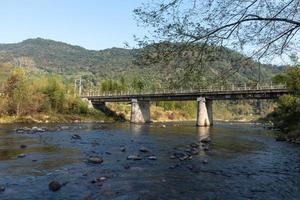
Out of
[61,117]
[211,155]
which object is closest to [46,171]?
[211,155]

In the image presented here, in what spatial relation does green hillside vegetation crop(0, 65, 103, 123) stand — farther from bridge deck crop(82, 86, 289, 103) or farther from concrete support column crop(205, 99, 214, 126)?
concrete support column crop(205, 99, 214, 126)

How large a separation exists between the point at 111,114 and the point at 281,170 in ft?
351

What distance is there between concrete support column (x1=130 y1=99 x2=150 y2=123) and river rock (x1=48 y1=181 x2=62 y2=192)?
9165 cm

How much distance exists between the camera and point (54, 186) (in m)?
17.1

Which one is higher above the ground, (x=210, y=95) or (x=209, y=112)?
(x=210, y=95)

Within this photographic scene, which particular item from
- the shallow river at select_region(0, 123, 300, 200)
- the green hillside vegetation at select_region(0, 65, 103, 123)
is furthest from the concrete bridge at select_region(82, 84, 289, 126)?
the shallow river at select_region(0, 123, 300, 200)

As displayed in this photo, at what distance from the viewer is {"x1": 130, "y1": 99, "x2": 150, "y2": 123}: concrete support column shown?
360 ft

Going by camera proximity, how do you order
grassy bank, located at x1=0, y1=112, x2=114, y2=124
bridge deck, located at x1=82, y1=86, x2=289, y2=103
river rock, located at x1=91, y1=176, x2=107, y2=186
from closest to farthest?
river rock, located at x1=91, y1=176, x2=107, y2=186 → bridge deck, located at x1=82, y1=86, x2=289, y2=103 → grassy bank, located at x1=0, y1=112, x2=114, y2=124

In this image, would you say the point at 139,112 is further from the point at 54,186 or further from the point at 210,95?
the point at 54,186

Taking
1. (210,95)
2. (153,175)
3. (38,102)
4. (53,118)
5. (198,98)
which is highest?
(210,95)

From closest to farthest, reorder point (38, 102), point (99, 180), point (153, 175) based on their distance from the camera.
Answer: point (99, 180)
point (153, 175)
point (38, 102)

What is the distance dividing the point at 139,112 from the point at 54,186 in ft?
309

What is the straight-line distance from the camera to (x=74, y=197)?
15602 millimetres

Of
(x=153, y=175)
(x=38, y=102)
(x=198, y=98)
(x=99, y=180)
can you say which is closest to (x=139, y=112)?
(x=198, y=98)
